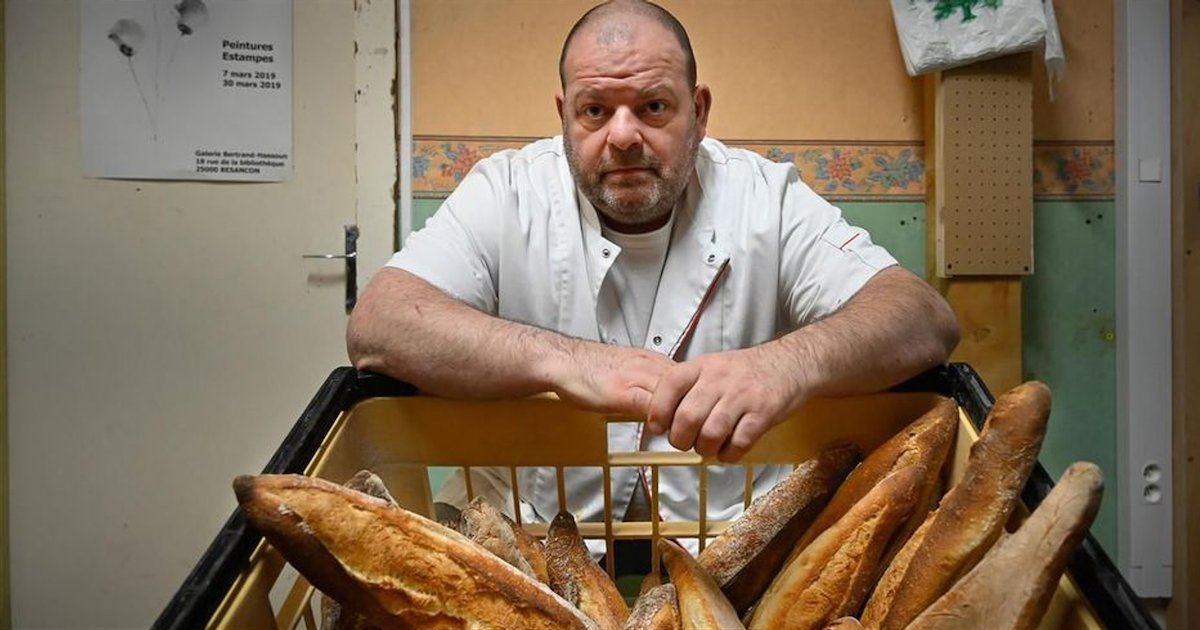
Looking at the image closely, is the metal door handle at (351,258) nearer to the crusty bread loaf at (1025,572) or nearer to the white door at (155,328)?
the white door at (155,328)

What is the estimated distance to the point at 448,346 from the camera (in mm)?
841

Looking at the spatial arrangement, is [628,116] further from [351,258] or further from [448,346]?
[351,258]

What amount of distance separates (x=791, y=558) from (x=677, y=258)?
2.34ft

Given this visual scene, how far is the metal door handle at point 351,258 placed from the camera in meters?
1.88

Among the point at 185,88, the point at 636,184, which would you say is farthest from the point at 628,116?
the point at 185,88

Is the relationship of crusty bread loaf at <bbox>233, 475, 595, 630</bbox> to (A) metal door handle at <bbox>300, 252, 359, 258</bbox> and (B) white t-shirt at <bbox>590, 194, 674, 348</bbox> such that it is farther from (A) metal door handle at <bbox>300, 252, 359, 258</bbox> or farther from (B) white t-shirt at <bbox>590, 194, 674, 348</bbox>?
(A) metal door handle at <bbox>300, 252, 359, 258</bbox>

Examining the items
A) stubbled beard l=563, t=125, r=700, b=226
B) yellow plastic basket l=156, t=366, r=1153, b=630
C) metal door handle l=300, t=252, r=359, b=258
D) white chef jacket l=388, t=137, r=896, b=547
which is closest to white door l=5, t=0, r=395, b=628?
metal door handle l=300, t=252, r=359, b=258

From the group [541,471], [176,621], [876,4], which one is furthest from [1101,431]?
[176,621]

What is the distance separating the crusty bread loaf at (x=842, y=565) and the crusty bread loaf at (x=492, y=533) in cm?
20

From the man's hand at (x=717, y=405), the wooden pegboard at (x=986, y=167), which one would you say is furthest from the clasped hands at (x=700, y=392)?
the wooden pegboard at (x=986, y=167)

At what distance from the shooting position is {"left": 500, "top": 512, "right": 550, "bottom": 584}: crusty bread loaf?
693mm

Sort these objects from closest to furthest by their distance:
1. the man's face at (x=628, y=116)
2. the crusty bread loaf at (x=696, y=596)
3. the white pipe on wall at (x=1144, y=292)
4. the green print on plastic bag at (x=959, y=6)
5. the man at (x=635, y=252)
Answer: the crusty bread loaf at (x=696, y=596) < the man at (x=635, y=252) < the man's face at (x=628, y=116) < the green print on plastic bag at (x=959, y=6) < the white pipe on wall at (x=1144, y=292)

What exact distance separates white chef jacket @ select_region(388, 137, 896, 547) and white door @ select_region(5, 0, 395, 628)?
650mm

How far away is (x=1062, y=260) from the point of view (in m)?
1.88
